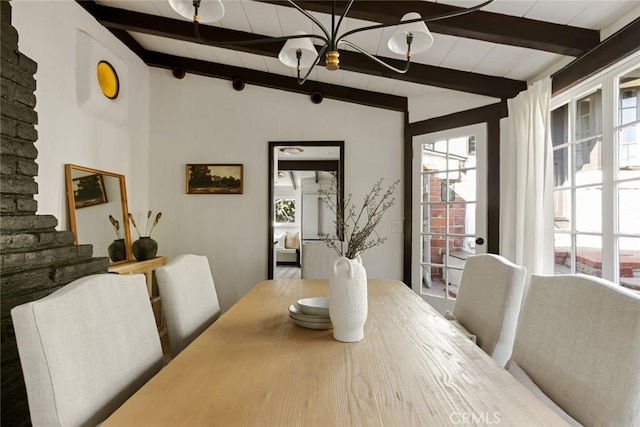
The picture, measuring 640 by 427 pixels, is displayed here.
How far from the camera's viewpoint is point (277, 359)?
1.03 m

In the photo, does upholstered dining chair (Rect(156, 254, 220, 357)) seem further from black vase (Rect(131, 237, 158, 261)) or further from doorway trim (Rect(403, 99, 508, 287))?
doorway trim (Rect(403, 99, 508, 287))

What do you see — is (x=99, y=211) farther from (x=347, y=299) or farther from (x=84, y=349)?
(x=347, y=299)

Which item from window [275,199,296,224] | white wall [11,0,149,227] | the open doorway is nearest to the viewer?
white wall [11,0,149,227]

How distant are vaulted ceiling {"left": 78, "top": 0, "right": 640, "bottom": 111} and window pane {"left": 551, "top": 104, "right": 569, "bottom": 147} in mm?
332

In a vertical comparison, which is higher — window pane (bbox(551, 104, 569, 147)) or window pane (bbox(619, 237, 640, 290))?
window pane (bbox(551, 104, 569, 147))

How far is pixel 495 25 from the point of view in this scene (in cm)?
209

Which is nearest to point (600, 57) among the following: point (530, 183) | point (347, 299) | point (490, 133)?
point (530, 183)

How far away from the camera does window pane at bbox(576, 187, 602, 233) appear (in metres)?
2.11

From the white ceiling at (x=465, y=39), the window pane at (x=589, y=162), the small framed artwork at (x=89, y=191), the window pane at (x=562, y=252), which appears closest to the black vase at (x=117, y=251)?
the small framed artwork at (x=89, y=191)

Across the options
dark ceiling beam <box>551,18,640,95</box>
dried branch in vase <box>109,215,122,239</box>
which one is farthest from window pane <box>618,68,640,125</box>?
dried branch in vase <box>109,215,122,239</box>

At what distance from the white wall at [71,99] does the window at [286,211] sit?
264 inches

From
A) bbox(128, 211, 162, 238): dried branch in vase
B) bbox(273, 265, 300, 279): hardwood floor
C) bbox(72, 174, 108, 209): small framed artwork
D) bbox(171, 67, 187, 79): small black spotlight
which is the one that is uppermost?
bbox(171, 67, 187, 79): small black spotlight

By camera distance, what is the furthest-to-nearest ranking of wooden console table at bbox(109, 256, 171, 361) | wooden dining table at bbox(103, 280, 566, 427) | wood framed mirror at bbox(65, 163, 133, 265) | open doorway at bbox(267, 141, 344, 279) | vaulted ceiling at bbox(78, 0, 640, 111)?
1. open doorway at bbox(267, 141, 344, 279)
2. wooden console table at bbox(109, 256, 171, 361)
3. wood framed mirror at bbox(65, 163, 133, 265)
4. vaulted ceiling at bbox(78, 0, 640, 111)
5. wooden dining table at bbox(103, 280, 566, 427)

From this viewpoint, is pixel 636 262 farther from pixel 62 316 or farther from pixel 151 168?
pixel 151 168
